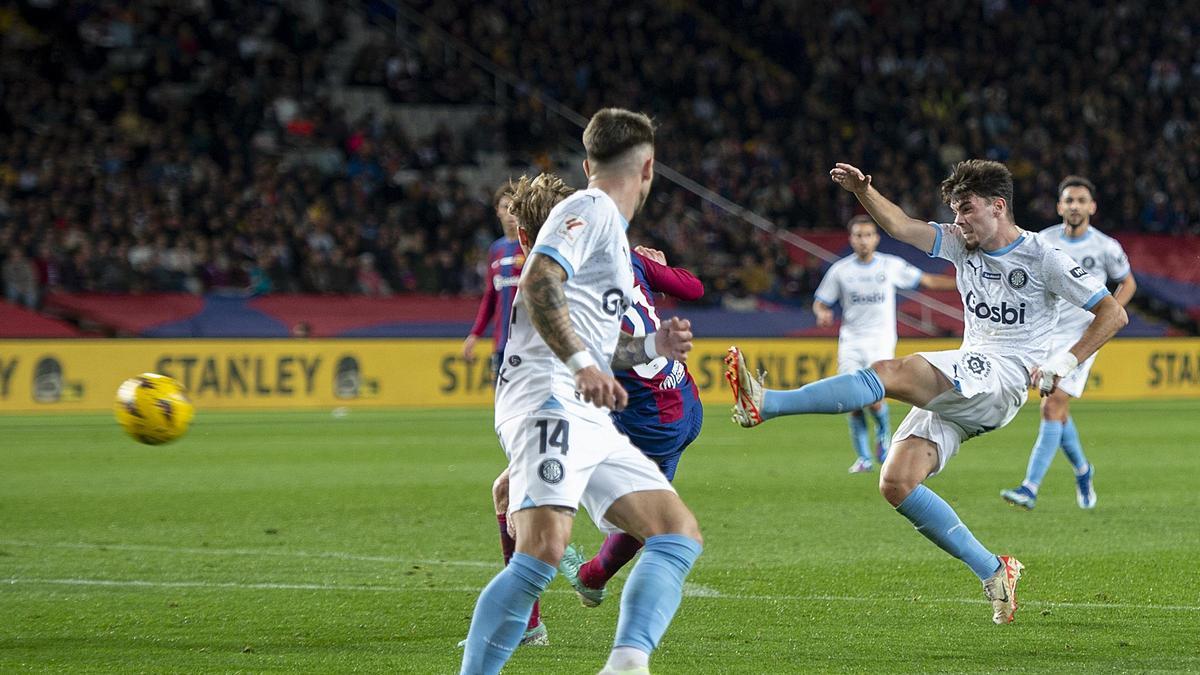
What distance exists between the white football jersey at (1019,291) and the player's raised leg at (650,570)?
9.46ft

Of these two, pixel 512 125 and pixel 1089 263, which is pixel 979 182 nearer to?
pixel 1089 263

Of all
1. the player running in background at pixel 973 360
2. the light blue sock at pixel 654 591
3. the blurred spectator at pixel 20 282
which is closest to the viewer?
the light blue sock at pixel 654 591

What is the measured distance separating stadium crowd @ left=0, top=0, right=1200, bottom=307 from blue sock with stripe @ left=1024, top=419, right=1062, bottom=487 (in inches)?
537

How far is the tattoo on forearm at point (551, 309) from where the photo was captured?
4.43 m

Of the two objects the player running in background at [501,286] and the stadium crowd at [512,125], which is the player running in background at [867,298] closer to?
the player running in background at [501,286]

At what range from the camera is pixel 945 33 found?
109 feet

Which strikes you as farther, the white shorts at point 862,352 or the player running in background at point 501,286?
the white shorts at point 862,352

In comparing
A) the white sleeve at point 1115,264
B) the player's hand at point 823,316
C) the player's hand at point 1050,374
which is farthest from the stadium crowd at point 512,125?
the player's hand at point 1050,374

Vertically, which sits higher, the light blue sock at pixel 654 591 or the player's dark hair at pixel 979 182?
the player's dark hair at pixel 979 182

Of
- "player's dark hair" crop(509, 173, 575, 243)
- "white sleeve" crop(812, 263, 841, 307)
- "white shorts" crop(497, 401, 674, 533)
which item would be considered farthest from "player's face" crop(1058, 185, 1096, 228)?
"white shorts" crop(497, 401, 674, 533)

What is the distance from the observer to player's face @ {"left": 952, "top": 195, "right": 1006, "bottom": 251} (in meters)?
6.91

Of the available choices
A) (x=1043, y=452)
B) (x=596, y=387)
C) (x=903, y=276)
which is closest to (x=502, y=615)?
(x=596, y=387)

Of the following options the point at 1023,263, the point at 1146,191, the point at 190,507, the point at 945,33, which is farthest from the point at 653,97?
the point at 1023,263

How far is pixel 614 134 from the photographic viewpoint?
467cm
